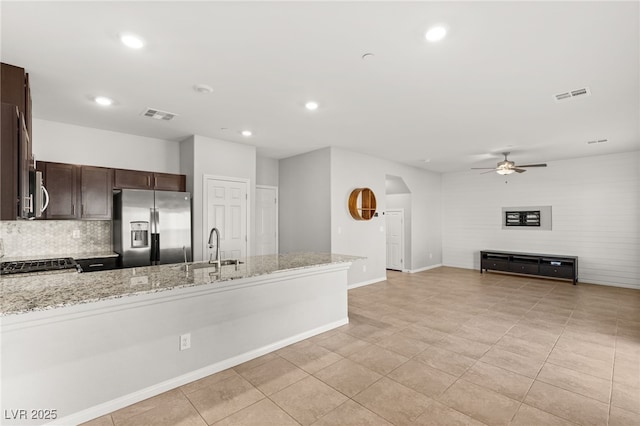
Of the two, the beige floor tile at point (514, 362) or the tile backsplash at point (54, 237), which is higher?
the tile backsplash at point (54, 237)

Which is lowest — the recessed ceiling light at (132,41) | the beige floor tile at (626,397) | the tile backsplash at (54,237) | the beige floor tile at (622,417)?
the beige floor tile at (626,397)

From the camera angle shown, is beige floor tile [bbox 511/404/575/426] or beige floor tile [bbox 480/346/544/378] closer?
beige floor tile [bbox 511/404/575/426]

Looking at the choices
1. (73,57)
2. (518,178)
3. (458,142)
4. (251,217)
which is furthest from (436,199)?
(73,57)

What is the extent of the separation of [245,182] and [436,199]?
19.1 ft

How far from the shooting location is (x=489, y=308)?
4891 millimetres

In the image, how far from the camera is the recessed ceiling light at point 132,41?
2.33m

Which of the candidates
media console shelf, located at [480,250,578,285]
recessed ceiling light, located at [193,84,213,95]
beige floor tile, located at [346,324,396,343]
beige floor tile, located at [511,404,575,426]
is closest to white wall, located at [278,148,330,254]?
beige floor tile, located at [346,324,396,343]

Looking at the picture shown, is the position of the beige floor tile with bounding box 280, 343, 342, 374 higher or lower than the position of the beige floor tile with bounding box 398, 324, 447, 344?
higher

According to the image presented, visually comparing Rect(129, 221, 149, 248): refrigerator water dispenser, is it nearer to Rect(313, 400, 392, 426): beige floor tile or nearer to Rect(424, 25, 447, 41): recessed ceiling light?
Rect(313, 400, 392, 426): beige floor tile

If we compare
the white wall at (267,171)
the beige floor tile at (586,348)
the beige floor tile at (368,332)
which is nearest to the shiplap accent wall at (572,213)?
the beige floor tile at (586,348)

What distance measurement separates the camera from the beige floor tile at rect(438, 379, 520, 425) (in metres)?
2.22

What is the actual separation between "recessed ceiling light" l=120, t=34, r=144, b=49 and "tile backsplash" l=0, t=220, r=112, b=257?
10.6 feet

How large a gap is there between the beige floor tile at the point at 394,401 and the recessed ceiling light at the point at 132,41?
127 inches

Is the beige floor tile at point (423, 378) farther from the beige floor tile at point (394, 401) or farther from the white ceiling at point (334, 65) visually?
the white ceiling at point (334, 65)
